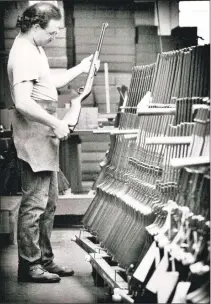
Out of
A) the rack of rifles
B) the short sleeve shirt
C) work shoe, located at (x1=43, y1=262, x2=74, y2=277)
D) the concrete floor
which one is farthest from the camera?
work shoe, located at (x1=43, y1=262, x2=74, y2=277)

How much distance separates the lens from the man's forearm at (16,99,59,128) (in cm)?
448

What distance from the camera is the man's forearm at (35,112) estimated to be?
4.48 m

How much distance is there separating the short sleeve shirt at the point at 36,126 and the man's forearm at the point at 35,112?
15 cm

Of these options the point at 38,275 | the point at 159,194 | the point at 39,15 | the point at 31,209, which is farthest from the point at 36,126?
the point at 159,194

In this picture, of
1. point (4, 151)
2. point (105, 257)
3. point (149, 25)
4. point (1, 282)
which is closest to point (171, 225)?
point (105, 257)

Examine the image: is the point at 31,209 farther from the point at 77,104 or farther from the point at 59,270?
the point at 77,104

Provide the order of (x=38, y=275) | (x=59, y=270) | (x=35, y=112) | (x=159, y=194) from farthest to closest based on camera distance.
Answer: (x=59, y=270) → (x=38, y=275) → (x=35, y=112) → (x=159, y=194)

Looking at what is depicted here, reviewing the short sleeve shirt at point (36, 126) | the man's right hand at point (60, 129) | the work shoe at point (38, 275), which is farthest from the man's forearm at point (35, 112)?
the work shoe at point (38, 275)

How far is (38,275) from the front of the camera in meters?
4.69

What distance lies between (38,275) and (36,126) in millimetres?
951

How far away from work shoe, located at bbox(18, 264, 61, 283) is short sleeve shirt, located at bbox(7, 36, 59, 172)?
649 mm

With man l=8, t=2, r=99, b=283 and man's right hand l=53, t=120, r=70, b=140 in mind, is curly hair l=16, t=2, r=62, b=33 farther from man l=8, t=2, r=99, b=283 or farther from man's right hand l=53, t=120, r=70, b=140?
man's right hand l=53, t=120, r=70, b=140

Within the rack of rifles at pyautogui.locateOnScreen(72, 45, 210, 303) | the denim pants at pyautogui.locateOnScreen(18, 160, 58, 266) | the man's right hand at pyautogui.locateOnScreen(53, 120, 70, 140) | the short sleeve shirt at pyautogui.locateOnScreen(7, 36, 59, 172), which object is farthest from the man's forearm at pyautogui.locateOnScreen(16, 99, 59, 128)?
the rack of rifles at pyautogui.locateOnScreen(72, 45, 210, 303)

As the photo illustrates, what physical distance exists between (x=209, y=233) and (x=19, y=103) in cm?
181
